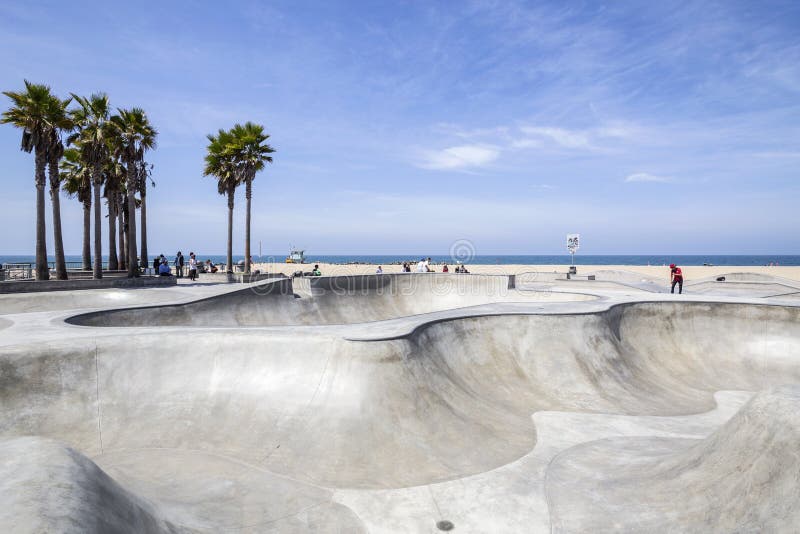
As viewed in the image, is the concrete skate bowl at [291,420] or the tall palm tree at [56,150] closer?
the concrete skate bowl at [291,420]

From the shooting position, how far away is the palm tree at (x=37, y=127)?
66.3ft

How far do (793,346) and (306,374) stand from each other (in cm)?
1551

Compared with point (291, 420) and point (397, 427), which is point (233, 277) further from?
point (397, 427)

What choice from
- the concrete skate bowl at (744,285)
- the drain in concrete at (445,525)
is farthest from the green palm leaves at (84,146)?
the concrete skate bowl at (744,285)

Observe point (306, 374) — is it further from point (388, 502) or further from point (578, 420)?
point (578, 420)

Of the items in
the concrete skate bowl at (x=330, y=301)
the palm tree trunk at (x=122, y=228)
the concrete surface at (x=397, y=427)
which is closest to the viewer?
the concrete surface at (x=397, y=427)

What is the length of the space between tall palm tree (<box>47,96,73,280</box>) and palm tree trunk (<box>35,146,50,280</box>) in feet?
1.46

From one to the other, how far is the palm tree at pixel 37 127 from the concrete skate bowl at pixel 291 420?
17.0 meters

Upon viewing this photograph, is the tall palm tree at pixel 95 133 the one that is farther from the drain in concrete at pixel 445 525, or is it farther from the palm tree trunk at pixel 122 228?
the drain in concrete at pixel 445 525

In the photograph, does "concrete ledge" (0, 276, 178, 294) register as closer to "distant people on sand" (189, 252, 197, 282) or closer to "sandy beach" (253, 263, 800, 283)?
"distant people on sand" (189, 252, 197, 282)

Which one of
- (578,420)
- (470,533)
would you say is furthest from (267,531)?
(578,420)

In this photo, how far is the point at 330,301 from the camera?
22.5 metres

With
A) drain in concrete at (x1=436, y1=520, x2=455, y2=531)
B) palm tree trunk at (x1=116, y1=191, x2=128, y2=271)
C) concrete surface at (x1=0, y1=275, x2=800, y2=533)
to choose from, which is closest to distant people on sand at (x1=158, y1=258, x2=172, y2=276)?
palm tree trunk at (x1=116, y1=191, x2=128, y2=271)

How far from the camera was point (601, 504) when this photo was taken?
602 centimetres
